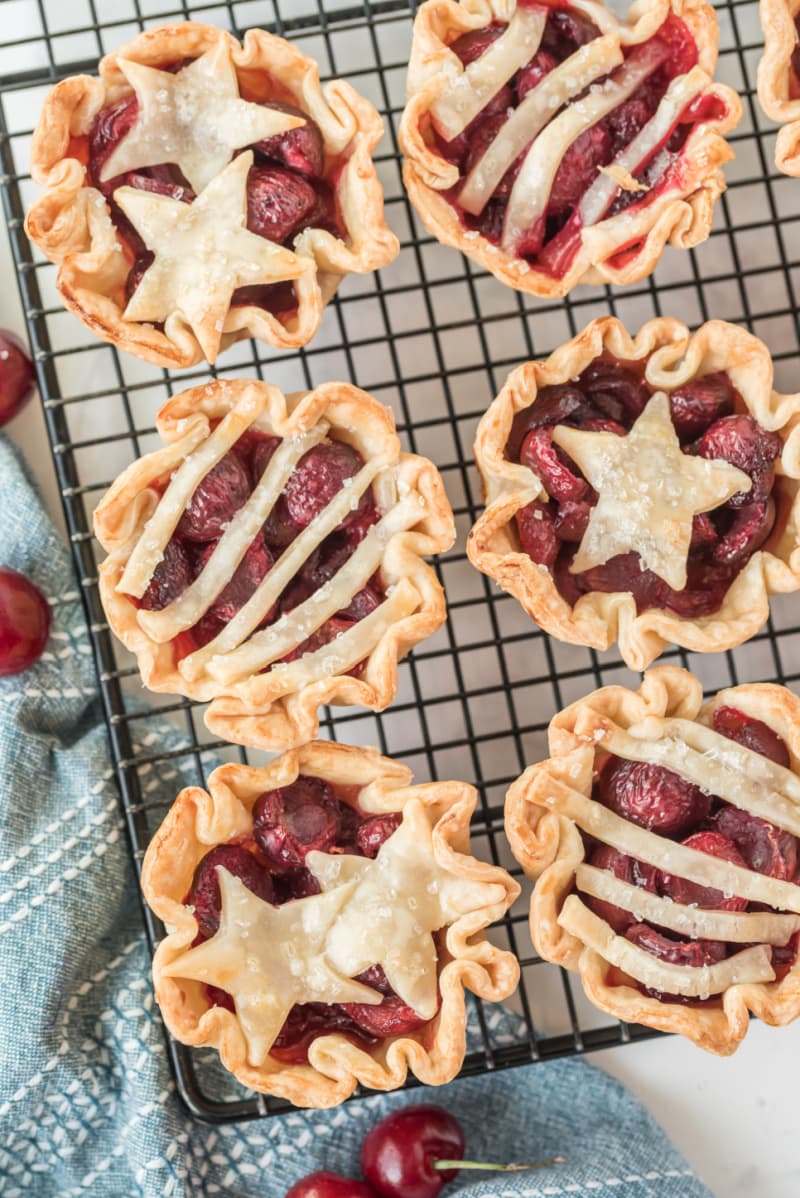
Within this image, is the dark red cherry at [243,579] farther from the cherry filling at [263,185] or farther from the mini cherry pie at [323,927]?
the cherry filling at [263,185]

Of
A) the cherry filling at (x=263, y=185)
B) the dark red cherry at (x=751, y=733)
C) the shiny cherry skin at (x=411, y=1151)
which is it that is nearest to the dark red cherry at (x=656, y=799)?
the dark red cherry at (x=751, y=733)

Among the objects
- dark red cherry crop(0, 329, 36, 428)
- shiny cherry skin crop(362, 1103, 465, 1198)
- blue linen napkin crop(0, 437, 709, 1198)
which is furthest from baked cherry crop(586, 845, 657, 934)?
dark red cherry crop(0, 329, 36, 428)

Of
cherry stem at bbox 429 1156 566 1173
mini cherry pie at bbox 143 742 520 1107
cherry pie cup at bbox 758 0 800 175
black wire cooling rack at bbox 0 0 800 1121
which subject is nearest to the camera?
mini cherry pie at bbox 143 742 520 1107

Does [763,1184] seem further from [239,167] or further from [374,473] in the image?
[239,167]

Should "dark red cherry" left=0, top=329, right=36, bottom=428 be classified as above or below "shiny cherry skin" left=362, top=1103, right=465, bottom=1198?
above

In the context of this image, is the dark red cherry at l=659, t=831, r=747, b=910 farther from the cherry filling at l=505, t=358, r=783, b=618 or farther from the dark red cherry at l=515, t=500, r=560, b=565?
the dark red cherry at l=515, t=500, r=560, b=565

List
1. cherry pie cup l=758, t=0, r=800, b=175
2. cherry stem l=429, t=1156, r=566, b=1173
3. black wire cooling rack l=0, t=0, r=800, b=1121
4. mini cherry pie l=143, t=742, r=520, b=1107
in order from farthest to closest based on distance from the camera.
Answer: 1. black wire cooling rack l=0, t=0, r=800, b=1121
2. cherry stem l=429, t=1156, r=566, b=1173
3. cherry pie cup l=758, t=0, r=800, b=175
4. mini cherry pie l=143, t=742, r=520, b=1107

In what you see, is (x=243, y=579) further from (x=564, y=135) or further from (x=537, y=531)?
(x=564, y=135)
